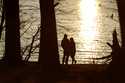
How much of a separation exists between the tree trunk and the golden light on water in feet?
10.1

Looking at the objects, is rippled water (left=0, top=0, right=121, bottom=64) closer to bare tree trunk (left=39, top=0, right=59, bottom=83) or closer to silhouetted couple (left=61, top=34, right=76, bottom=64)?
silhouetted couple (left=61, top=34, right=76, bottom=64)

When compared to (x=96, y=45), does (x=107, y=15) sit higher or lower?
higher

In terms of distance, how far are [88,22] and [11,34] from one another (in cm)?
381

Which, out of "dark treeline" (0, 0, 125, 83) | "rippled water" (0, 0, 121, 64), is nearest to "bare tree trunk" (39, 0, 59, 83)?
"dark treeline" (0, 0, 125, 83)

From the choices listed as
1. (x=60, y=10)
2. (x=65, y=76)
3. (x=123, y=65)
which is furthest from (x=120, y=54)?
(x=60, y=10)

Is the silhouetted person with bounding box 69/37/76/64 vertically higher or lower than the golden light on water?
lower

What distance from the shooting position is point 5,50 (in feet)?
51.4

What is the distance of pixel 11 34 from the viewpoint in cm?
1530

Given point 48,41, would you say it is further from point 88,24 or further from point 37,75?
point 88,24

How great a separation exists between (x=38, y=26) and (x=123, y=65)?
7.37 meters

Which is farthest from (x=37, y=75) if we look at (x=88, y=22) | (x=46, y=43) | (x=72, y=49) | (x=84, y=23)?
(x=88, y=22)

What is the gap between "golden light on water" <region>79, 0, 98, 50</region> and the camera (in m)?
16.6

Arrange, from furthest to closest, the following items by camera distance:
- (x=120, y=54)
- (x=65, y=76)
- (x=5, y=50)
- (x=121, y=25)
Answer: (x=121, y=25) → (x=5, y=50) → (x=65, y=76) → (x=120, y=54)

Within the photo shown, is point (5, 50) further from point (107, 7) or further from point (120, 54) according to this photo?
point (120, 54)
